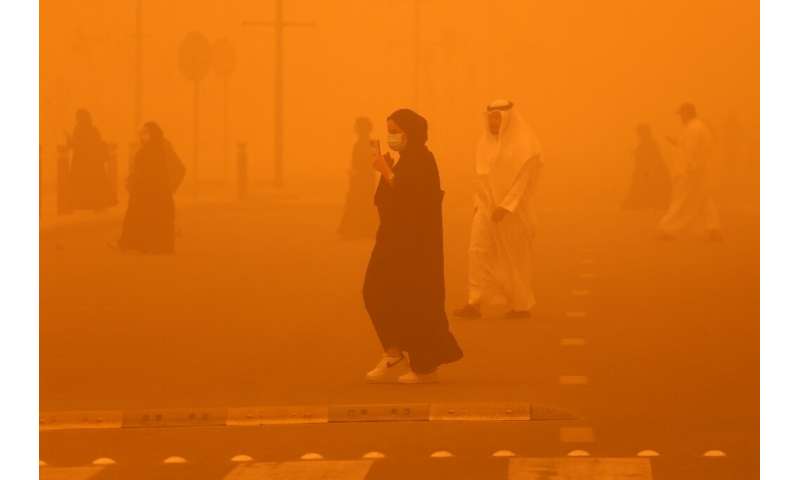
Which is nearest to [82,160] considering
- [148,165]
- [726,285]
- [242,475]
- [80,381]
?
[148,165]

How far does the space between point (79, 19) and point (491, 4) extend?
7.82 ft

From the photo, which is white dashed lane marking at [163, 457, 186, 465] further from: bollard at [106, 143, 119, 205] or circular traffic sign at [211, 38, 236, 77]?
circular traffic sign at [211, 38, 236, 77]

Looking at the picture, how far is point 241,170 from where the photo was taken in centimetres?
1188

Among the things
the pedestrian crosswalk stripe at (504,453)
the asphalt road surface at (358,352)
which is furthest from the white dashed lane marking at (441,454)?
the pedestrian crosswalk stripe at (504,453)

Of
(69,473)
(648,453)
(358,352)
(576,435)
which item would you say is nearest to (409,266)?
(358,352)

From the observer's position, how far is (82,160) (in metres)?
11.8

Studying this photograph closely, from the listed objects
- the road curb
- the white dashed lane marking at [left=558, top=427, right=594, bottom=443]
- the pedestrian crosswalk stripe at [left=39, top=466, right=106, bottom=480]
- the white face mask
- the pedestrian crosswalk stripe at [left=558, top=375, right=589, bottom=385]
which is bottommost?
the pedestrian crosswalk stripe at [left=39, top=466, right=106, bottom=480]

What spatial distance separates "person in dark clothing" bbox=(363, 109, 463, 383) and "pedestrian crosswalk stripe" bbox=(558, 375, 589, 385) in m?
0.60

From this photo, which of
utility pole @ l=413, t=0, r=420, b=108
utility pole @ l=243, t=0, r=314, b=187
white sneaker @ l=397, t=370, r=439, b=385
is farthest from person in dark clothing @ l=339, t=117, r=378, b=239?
A: white sneaker @ l=397, t=370, r=439, b=385

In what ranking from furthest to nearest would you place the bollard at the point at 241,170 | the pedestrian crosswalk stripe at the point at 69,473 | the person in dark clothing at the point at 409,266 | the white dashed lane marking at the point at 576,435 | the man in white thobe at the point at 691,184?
1. the bollard at the point at 241,170
2. the man in white thobe at the point at 691,184
3. the person in dark clothing at the point at 409,266
4. the white dashed lane marking at the point at 576,435
5. the pedestrian crosswalk stripe at the point at 69,473

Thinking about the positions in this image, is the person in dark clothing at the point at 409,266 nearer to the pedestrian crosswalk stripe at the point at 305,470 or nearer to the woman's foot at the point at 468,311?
the woman's foot at the point at 468,311

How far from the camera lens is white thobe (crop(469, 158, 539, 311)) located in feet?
37.2

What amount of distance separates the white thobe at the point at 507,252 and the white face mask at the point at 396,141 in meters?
0.61

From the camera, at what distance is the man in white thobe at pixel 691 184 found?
1136 cm
